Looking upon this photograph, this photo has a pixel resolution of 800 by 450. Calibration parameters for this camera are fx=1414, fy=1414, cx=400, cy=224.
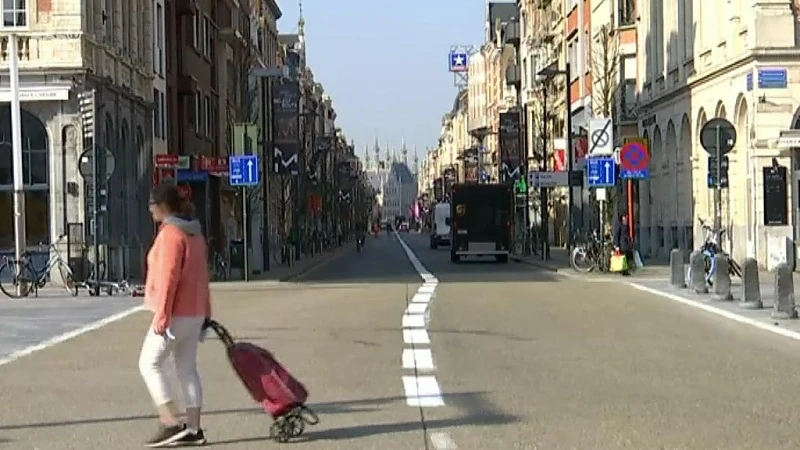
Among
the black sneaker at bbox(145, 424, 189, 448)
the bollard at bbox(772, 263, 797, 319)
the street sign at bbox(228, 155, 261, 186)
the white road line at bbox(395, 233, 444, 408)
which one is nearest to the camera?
the black sneaker at bbox(145, 424, 189, 448)

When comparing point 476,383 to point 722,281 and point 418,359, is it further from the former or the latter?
point 722,281

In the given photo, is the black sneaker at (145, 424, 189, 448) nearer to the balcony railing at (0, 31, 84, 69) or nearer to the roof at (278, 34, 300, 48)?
the balcony railing at (0, 31, 84, 69)

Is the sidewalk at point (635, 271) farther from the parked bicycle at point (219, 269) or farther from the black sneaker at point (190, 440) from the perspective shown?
the black sneaker at point (190, 440)

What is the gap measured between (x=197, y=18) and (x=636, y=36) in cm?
1791

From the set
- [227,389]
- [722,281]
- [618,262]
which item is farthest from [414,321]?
[618,262]

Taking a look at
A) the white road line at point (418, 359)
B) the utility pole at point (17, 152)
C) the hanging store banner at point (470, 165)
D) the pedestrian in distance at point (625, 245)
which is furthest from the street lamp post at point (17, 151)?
the hanging store banner at point (470, 165)

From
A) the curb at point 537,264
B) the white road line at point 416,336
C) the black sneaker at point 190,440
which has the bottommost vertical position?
the curb at point 537,264

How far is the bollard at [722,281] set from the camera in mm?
26203

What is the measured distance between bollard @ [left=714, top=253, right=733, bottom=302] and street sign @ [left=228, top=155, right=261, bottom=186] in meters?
14.9

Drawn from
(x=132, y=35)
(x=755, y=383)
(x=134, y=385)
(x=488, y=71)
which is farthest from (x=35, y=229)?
(x=488, y=71)

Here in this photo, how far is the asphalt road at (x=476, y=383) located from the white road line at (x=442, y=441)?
0.11 ft

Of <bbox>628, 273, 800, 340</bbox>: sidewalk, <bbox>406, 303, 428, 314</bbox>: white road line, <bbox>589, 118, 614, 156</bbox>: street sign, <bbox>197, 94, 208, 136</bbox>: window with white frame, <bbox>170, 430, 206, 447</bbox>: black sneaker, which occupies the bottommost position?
<bbox>628, 273, 800, 340</bbox>: sidewalk

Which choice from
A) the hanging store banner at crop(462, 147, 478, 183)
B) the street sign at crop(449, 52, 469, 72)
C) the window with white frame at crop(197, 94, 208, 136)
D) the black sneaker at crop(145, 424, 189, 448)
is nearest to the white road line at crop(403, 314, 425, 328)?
the black sneaker at crop(145, 424, 189, 448)

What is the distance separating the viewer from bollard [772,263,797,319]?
838 inches
